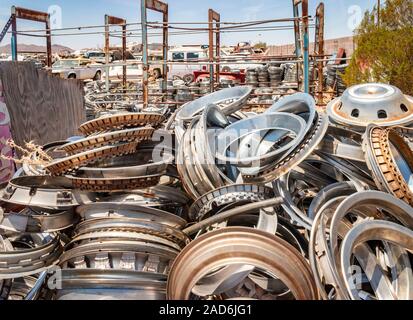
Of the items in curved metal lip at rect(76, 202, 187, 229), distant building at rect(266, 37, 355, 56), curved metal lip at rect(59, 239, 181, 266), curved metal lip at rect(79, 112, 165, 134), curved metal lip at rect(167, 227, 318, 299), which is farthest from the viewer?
A: distant building at rect(266, 37, 355, 56)

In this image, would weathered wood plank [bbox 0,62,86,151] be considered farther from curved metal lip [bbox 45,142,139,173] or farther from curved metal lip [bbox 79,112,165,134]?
curved metal lip [bbox 45,142,139,173]

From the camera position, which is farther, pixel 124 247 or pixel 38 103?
pixel 38 103

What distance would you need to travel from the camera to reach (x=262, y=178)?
3.35 m

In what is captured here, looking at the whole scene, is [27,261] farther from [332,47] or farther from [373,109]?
[332,47]

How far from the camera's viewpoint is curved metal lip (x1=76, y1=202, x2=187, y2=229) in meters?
3.09

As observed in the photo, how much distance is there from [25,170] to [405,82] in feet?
24.9

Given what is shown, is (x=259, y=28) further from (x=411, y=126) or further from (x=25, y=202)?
(x=25, y=202)

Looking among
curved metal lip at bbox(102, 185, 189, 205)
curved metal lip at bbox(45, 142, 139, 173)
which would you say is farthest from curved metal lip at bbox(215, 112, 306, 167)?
curved metal lip at bbox(45, 142, 139, 173)

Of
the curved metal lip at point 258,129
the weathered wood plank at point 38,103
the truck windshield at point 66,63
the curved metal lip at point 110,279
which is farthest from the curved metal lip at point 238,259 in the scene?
the truck windshield at point 66,63

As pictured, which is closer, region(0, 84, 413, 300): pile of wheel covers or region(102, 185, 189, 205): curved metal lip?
region(0, 84, 413, 300): pile of wheel covers

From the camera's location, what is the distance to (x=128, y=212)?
309 cm

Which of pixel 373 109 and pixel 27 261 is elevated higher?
pixel 373 109

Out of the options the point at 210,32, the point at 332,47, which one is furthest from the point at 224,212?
the point at 332,47

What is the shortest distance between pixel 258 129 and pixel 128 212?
1.60 m
